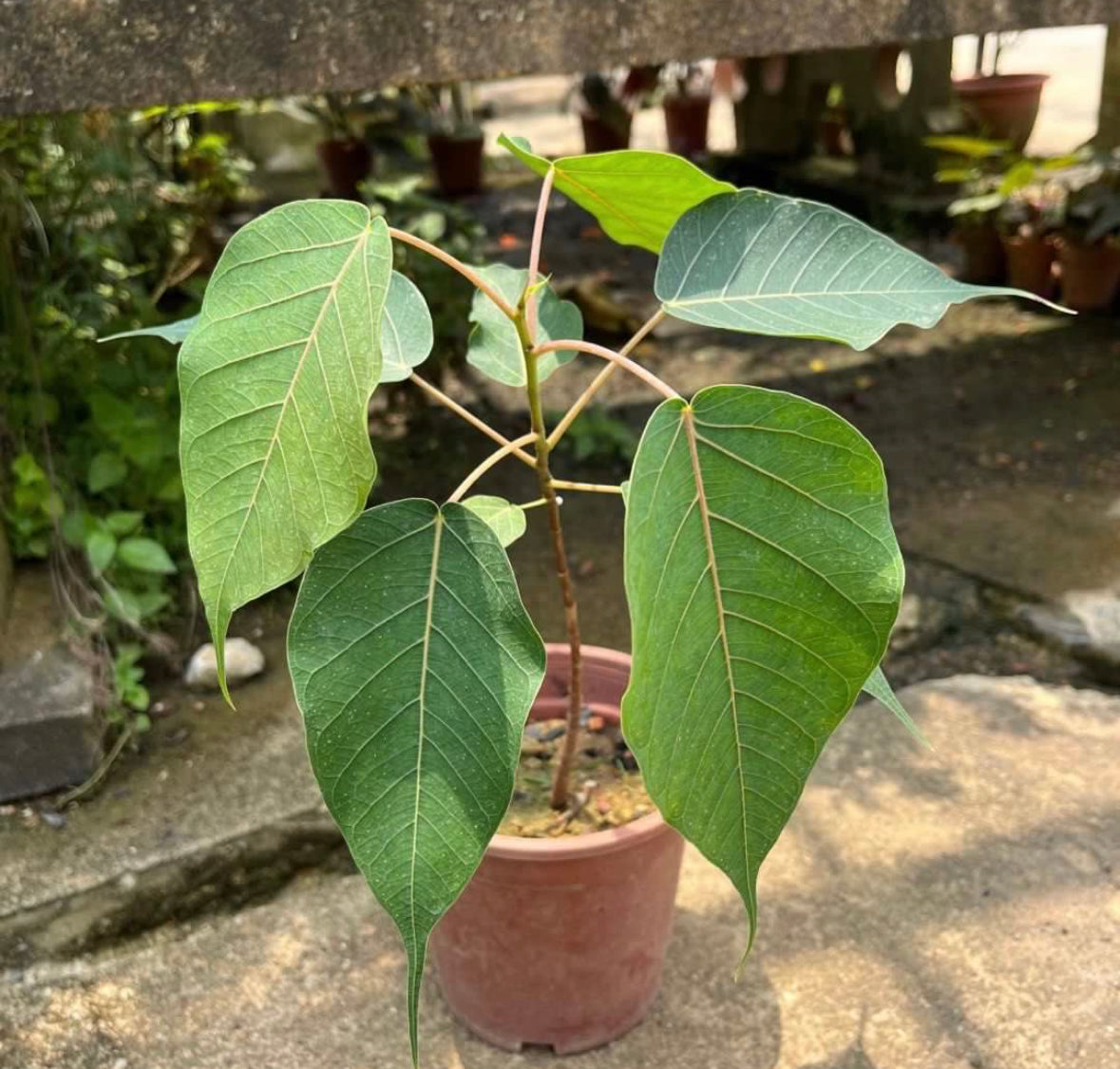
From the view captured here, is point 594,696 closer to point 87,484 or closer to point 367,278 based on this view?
point 367,278

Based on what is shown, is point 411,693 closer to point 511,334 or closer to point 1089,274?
point 511,334

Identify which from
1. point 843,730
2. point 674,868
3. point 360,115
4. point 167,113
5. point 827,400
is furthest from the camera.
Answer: point 360,115

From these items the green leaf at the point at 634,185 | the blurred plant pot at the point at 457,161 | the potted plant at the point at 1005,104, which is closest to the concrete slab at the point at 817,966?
the green leaf at the point at 634,185

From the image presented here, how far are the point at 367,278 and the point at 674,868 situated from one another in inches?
30.6

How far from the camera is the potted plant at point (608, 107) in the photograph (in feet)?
14.8

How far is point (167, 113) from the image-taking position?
7.77ft

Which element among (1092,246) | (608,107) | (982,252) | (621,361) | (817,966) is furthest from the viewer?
(608,107)

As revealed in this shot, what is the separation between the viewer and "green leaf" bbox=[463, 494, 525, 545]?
963 mm

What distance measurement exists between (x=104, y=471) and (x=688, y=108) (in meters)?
3.77

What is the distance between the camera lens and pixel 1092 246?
119 inches

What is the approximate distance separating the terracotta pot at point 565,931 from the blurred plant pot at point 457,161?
3.52 meters

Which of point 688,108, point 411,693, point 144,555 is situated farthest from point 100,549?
point 688,108

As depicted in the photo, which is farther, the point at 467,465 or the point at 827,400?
the point at 827,400

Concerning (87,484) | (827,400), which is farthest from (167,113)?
(827,400)
